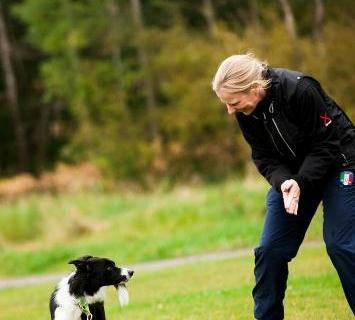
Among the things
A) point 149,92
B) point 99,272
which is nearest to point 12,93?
point 149,92

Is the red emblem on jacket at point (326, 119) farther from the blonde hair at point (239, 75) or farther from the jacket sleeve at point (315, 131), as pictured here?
the blonde hair at point (239, 75)

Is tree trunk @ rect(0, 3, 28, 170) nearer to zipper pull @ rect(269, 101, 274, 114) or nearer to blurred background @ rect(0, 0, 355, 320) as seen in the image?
blurred background @ rect(0, 0, 355, 320)

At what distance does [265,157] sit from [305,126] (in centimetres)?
53

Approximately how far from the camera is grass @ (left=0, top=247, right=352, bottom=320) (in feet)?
28.5

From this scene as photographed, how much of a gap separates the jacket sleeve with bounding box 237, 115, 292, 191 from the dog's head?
1.82m

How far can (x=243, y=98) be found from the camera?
20.2 feet

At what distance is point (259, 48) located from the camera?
1313 inches

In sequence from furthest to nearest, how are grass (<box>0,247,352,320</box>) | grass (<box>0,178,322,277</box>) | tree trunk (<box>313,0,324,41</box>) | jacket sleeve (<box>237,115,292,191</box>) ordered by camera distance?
tree trunk (<box>313,0,324,41</box>)
grass (<box>0,178,322,277</box>)
grass (<box>0,247,352,320</box>)
jacket sleeve (<box>237,115,292,191</box>)

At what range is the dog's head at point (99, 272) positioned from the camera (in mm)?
7406

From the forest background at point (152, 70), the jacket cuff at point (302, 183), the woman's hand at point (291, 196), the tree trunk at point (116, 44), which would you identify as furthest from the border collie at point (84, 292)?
the tree trunk at point (116, 44)

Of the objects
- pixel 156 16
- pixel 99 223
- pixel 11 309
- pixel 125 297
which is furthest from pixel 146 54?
pixel 125 297

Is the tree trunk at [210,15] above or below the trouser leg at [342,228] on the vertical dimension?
above

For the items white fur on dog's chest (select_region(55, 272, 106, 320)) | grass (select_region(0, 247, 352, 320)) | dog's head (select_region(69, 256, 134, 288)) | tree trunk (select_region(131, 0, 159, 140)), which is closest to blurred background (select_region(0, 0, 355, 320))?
tree trunk (select_region(131, 0, 159, 140))

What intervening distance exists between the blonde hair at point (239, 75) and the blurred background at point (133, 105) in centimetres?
1372
